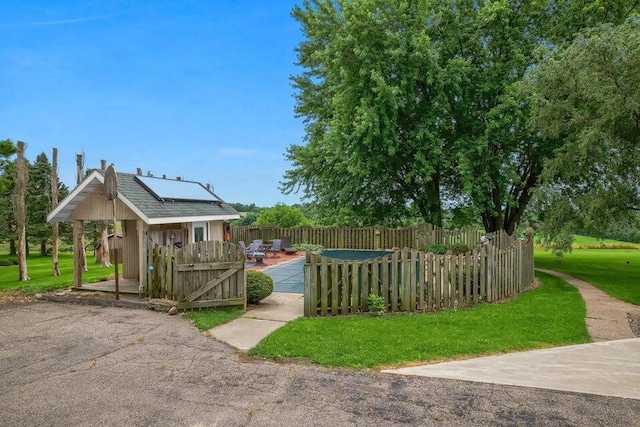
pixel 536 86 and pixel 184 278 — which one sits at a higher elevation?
pixel 536 86

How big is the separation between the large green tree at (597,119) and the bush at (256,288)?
1095 centimetres

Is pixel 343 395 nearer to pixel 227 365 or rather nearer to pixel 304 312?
pixel 227 365

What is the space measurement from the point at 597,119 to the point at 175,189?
15680mm

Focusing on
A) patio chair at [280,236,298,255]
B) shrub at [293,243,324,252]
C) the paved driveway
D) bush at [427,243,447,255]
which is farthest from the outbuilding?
bush at [427,243,447,255]

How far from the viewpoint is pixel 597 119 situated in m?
13.1

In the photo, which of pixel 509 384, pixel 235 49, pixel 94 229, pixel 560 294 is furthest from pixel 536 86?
pixel 94 229

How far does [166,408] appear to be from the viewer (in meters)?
4.93

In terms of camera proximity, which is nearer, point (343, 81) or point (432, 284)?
point (432, 284)

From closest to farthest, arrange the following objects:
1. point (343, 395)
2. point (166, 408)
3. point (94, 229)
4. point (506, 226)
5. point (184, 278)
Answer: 1. point (166, 408)
2. point (343, 395)
3. point (184, 278)
4. point (506, 226)
5. point (94, 229)

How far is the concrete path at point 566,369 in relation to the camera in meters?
5.64

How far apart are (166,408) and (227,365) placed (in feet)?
5.32

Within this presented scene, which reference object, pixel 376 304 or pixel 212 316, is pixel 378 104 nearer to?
pixel 376 304

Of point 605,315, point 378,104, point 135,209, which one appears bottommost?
point 605,315

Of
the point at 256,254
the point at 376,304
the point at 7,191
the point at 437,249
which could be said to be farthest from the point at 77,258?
the point at 7,191
